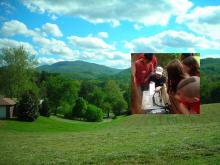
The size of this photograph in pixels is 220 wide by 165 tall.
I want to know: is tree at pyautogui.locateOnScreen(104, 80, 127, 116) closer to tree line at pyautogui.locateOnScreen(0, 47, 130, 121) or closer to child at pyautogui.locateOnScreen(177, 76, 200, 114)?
tree line at pyautogui.locateOnScreen(0, 47, 130, 121)

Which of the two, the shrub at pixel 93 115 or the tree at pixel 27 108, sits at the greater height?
the tree at pixel 27 108

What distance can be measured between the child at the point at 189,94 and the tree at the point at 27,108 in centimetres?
2674

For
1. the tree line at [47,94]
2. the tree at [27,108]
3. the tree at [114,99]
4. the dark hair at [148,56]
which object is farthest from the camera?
the tree at [114,99]

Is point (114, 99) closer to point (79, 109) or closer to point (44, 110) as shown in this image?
point (79, 109)

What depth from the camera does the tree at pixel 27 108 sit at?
52062mm

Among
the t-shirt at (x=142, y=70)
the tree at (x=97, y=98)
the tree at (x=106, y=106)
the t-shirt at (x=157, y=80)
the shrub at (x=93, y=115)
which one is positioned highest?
the t-shirt at (x=142, y=70)

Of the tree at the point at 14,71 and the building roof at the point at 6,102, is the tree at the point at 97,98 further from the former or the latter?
the building roof at the point at 6,102

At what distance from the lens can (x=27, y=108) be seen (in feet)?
171

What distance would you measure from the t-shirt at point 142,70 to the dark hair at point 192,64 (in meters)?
3.30

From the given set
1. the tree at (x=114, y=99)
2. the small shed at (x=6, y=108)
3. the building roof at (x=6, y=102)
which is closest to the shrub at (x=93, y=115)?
the tree at (x=114, y=99)

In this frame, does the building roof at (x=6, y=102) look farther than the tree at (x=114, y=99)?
No

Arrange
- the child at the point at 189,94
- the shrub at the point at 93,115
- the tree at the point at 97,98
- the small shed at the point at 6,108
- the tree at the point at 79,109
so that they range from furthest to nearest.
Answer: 1. the tree at the point at 97,98
2. the tree at the point at 79,109
3. the shrub at the point at 93,115
4. the small shed at the point at 6,108
5. the child at the point at 189,94

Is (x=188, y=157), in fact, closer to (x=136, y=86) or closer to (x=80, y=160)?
(x=80, y=160)

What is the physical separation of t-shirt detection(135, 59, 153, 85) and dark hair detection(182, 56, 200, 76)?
10.8 ft
